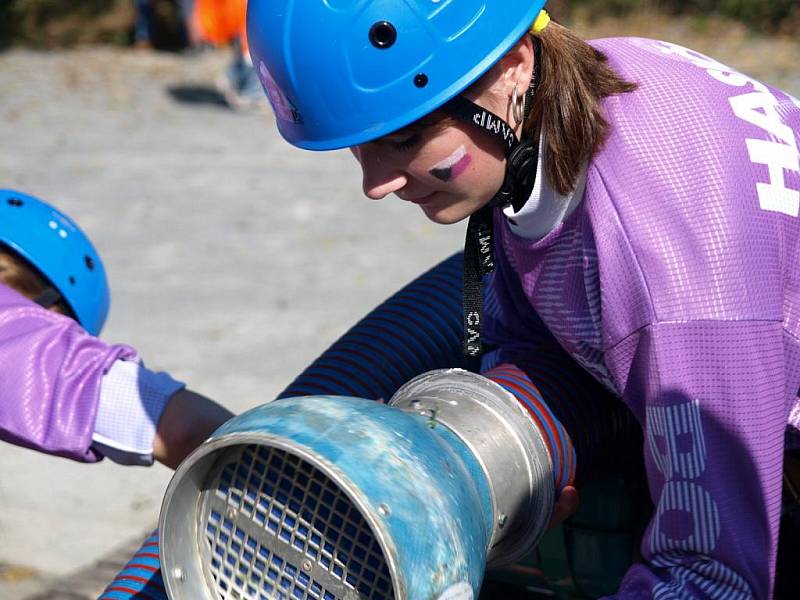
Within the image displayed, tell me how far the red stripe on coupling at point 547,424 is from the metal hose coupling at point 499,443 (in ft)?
0.24

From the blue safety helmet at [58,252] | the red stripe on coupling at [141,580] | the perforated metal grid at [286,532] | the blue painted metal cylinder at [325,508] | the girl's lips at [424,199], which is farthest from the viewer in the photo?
the blue safety helmet at [58,252]

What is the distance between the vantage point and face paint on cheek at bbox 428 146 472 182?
6.81ft

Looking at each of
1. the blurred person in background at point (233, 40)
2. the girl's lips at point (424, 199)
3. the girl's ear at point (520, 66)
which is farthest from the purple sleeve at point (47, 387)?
the blurred person in background at point (233, 40)

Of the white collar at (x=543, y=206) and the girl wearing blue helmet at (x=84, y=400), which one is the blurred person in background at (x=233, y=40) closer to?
the girl wearing blue helmet at (x=84, y=400)

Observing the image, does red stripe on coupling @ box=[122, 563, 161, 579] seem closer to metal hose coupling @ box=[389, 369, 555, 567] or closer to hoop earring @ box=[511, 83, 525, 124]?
metal hose coupling @ box=[389, 369, 555, 567]

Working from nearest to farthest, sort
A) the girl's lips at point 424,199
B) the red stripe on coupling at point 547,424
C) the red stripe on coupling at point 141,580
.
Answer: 1. the girl's lips at point 424,199
2. the red stripe on coupling at point 547,424
3. the red stripe on coupling at point 141,580

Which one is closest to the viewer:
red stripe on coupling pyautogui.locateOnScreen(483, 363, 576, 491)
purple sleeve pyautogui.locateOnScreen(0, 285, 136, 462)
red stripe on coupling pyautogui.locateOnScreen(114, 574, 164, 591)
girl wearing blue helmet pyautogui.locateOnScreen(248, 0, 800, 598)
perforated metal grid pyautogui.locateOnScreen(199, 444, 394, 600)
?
perforated metal grid pyautogui.locateOnScreen(199, 444, 394, 600)

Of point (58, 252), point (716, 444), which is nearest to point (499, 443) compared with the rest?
point (716, 444)

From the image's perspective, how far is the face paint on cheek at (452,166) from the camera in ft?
6.81

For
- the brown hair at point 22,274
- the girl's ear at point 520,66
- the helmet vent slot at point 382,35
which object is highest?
the helmet vent slot at point 382,35

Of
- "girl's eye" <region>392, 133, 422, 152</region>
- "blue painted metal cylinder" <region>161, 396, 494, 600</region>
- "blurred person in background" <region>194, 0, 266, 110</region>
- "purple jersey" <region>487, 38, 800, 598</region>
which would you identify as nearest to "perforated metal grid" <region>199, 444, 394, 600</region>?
"blue painted metal cylinder" <region>161, 396, 494, 600</region>

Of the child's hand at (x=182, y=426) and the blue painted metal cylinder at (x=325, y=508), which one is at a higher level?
the blue painted metal cylinder at (x=325, y=508)

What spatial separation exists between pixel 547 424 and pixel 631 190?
0.58 meters

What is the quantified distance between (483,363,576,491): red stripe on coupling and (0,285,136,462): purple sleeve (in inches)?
36.1
